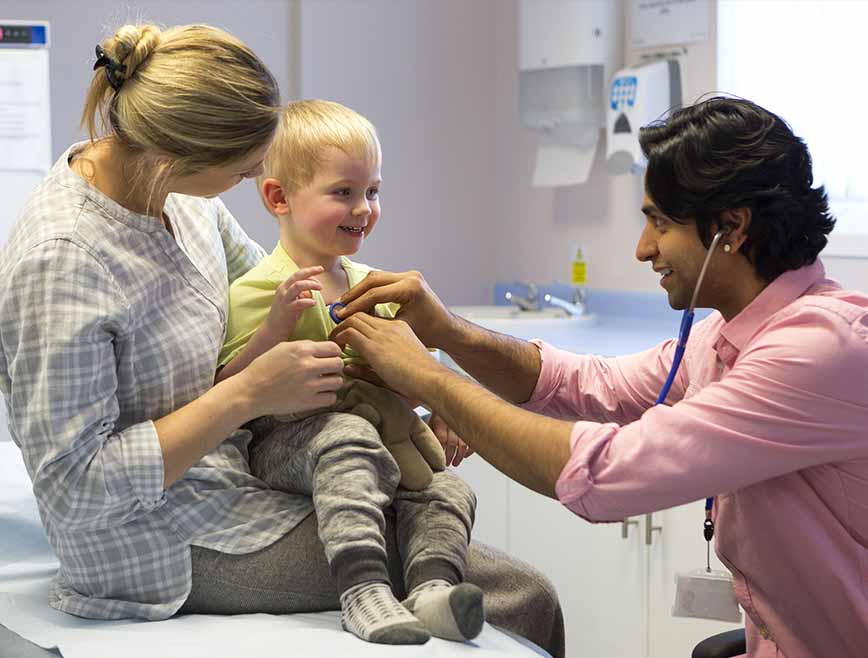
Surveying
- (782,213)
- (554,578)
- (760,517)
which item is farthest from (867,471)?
(554,578)

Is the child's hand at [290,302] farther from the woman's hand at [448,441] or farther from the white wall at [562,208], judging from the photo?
the white wall at [562,208]

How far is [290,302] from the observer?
1.73 m

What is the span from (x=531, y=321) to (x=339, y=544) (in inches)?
85.9

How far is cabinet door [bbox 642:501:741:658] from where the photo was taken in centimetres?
277

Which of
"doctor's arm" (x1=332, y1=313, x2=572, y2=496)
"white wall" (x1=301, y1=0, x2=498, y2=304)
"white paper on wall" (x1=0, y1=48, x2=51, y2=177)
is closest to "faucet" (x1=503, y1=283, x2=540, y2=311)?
"white wall" (x1=301, y1=0, x2=498, y2=304)

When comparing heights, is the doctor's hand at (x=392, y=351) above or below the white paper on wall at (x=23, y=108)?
below

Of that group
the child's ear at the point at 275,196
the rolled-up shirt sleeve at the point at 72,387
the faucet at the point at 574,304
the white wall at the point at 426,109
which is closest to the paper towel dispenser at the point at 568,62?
the faucet at the point at 574,304

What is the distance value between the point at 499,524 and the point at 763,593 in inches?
65.6

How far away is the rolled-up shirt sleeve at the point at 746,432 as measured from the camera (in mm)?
1472

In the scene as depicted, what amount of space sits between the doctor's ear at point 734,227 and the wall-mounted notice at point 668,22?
222 centimetres

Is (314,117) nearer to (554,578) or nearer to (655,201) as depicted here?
(655,201)

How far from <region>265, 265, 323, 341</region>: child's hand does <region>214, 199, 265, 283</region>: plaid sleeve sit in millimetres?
272

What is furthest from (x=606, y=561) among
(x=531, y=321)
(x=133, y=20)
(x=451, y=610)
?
(x=133, y=20)

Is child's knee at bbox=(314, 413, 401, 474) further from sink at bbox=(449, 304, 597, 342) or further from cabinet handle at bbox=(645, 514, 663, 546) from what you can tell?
sink at bbox=(449, 304, 597, 342)
